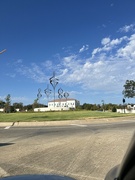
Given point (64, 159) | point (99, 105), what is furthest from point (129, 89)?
point (64, 159)

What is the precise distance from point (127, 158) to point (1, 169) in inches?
241

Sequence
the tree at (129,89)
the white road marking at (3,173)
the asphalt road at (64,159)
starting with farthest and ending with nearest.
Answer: the tree at (129,89), the asphalt road at (64,159), the white road marking at (3,173)

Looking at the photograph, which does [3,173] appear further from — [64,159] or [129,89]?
[129,89]

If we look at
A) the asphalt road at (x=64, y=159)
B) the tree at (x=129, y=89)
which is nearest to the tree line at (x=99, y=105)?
the tree at (x=129, y=89)

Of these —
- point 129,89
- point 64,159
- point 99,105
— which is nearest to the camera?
point 64,159

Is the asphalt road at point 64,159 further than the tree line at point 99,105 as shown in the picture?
No

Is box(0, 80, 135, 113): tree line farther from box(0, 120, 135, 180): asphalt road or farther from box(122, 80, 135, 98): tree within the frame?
box(0, 120, 135, 180): asphalt road

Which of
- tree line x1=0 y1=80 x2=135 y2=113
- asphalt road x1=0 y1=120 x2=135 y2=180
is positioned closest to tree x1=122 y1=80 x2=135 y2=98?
tree line x1=0 y1=80 x2=135 y2=113

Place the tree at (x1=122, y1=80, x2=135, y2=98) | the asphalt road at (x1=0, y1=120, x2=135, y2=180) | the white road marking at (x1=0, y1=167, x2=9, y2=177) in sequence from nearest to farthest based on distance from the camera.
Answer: the white road marking at (x1=0, y1=167, x2=9, y2=177), the asphalt road at (x1=0, y1=120, x2=135, y2=180), the tree at (x1=122, y1=80, x2=135, y2=98)

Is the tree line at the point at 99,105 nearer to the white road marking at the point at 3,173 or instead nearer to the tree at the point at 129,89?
the tree at the point at 129,89

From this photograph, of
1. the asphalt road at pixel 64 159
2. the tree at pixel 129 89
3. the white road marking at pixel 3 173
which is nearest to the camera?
the white road marking at pixel 3 173

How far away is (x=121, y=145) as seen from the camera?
10852 millimetres

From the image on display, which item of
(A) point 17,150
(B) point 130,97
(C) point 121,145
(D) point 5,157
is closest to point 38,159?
(D) point 5,157

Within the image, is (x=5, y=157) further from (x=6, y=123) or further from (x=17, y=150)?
(x=6, y=123)
